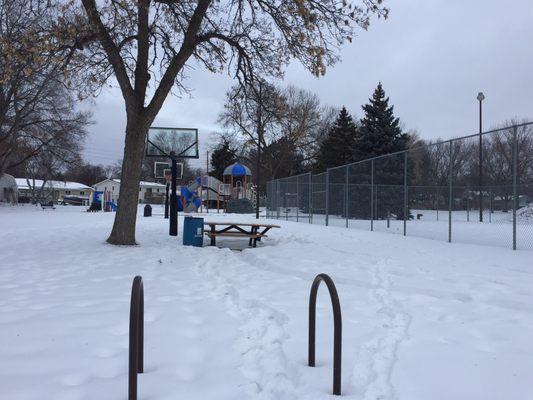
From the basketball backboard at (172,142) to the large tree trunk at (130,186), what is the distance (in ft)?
13.6

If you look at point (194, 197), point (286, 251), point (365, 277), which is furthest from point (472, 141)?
point (194, 197)

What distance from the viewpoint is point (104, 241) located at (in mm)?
13422

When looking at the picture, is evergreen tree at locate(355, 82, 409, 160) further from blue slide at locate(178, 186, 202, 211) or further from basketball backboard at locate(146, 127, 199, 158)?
basketball backboard at locate(146, 127, 199, 158)

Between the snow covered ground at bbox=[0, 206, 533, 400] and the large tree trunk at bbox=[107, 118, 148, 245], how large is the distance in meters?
2.20

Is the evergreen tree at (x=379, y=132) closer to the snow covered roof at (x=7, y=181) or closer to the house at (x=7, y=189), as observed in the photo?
the house at (x=7, y=189)

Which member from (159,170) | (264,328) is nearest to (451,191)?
(264,328)

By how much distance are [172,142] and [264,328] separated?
498 inches

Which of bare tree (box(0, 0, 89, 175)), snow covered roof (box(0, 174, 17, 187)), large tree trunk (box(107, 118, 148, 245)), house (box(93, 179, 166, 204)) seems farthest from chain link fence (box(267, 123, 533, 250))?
house (box(93, 179, 166, 204))

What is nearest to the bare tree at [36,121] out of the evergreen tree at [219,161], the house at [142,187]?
the evergreen tree at [219,161]

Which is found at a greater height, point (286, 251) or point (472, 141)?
point (472, 141)

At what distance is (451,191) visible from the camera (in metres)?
14.0

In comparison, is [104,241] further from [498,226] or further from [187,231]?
[498,226]

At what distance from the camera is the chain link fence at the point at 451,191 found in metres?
11.9

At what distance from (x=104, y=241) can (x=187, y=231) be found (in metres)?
2.26
